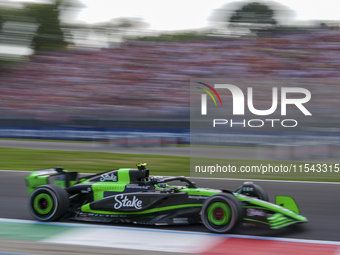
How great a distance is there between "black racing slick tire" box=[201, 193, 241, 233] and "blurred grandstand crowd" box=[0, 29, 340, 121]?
10.2m

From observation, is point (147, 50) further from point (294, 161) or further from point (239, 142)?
point (294, 161)

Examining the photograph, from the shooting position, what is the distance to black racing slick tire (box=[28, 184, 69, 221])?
193 inches

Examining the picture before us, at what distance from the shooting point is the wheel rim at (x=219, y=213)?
4.38 metres

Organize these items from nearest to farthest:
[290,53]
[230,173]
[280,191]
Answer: [280,191] → [230,173] → [290,53]

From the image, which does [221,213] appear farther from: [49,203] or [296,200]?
[296,200]

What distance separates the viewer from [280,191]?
737 cm

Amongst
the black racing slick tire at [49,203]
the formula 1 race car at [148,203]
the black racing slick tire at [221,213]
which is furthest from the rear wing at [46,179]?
the black racing slick tire at [221,213]

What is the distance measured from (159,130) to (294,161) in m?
4.56

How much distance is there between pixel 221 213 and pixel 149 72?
539 inches

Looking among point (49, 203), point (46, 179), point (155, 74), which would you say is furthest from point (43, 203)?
point (155, 74)

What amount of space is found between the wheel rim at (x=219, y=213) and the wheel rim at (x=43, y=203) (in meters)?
1.88

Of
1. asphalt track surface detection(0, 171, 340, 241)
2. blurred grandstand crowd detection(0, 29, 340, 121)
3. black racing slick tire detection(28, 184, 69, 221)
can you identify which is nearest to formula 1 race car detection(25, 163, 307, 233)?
black racing slick tire detection(28, 184, 69, 221)

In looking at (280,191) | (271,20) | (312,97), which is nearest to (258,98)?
(312,97)

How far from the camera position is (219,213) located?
445cm
